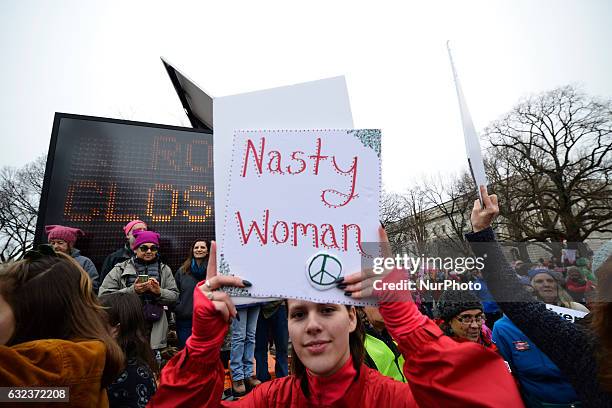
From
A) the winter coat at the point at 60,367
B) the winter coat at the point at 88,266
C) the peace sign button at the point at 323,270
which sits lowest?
the winter coat at the point at 60,367

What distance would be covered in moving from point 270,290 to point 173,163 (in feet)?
13.0

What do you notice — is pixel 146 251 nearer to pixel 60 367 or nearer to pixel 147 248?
pixel 147 248

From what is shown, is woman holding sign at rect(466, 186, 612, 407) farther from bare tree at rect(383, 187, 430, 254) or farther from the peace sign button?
bare tree at rect(383, 187, 430, 254)

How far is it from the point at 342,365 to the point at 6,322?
1520 millimetres

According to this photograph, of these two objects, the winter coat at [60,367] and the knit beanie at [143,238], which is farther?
the knit beanie at [143,238]

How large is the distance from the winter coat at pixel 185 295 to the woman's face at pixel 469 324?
3003 mm

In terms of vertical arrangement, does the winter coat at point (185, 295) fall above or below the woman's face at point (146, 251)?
below

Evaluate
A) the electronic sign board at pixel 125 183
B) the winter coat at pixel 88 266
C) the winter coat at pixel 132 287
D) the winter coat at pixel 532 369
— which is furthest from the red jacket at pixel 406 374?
the electronic sign board at pixel 125 183

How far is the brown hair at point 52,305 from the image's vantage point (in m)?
1.57

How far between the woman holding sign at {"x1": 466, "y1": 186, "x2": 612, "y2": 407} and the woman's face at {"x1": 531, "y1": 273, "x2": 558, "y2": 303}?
2.70 metres

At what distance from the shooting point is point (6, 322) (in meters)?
1.51

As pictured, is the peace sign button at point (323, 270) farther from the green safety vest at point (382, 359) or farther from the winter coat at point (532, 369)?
the winter coat at point (532, 369)

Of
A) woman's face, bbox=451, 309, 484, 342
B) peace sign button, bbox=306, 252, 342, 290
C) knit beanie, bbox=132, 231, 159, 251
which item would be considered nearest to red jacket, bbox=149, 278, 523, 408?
peace sign button, bbox=306, 252, 342, 290

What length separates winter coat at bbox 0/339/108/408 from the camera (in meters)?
1.28
